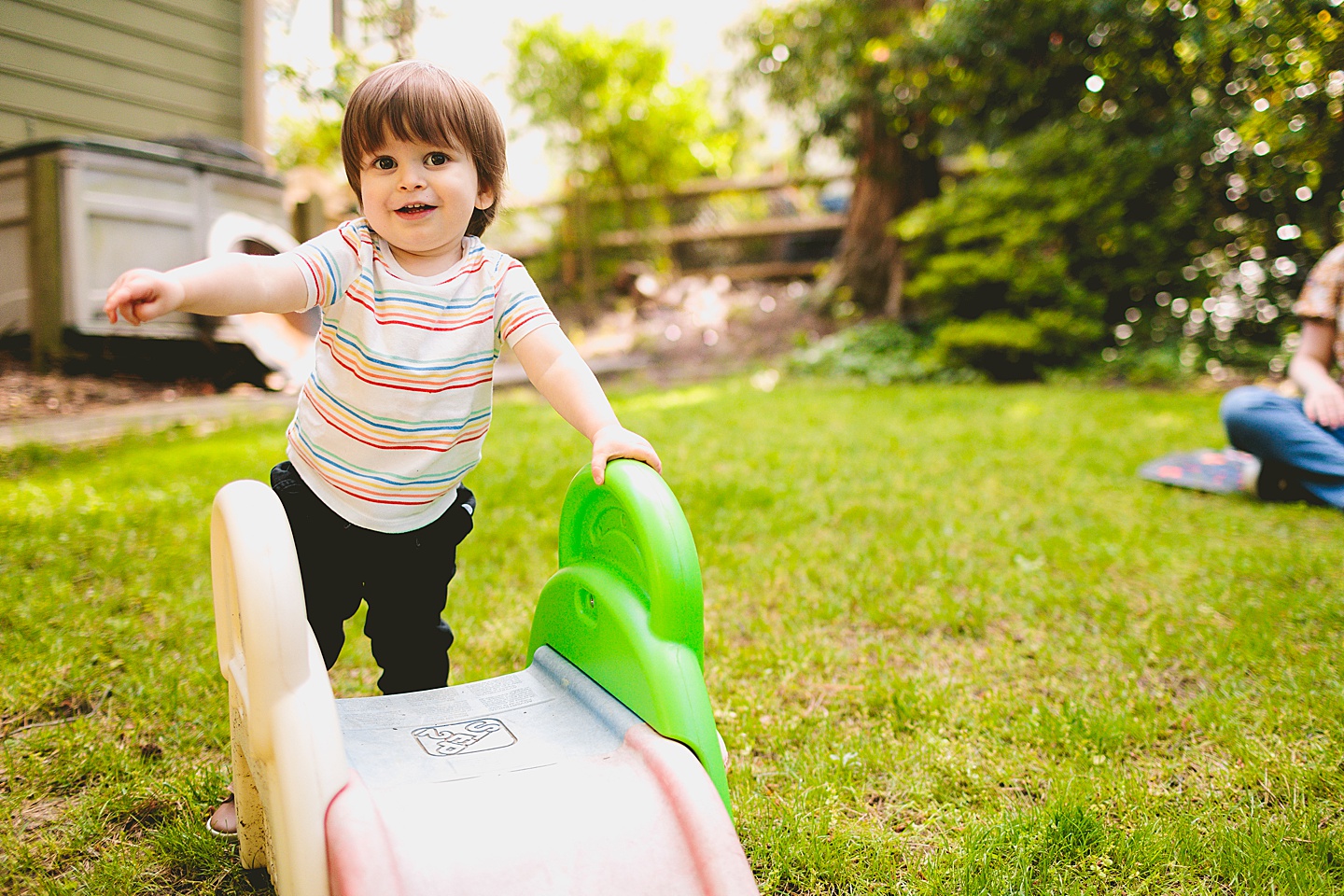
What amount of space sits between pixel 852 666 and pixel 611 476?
1.16m

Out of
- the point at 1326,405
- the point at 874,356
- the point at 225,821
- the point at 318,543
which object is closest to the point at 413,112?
the point at 318,543

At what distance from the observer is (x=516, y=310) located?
156 centimetres

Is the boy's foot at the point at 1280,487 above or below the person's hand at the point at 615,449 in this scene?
below

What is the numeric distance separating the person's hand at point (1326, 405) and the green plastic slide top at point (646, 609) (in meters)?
3.12

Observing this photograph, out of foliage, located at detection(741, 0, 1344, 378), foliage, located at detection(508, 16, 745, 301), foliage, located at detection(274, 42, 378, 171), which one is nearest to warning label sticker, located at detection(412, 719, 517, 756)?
foliage, located at detection(274, 42, 378, 171)

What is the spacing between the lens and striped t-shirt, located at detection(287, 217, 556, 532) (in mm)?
1489

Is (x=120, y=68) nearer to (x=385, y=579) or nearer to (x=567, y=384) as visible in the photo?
(x=385, y=579)

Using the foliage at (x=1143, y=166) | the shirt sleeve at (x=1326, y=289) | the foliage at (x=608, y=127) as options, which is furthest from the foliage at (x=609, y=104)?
the shirt sleeve at (x=1326, y=289)

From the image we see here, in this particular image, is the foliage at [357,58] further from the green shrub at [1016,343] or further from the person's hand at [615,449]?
the green shrub at [1016,343]

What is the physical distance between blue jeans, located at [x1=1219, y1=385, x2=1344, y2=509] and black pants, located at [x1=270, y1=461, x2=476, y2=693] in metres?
3.26

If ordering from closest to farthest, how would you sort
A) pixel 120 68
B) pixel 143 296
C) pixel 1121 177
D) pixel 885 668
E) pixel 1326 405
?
pixel 143 296 < pixel 885 668 < pixel 1326 405 < pixel 120 68 < pixel 1121 177

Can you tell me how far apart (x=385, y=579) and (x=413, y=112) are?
2.70 feet

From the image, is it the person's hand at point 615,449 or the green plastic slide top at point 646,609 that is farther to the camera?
the person's hand at point 615,449

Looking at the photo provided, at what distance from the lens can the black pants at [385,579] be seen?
5.16 feet
